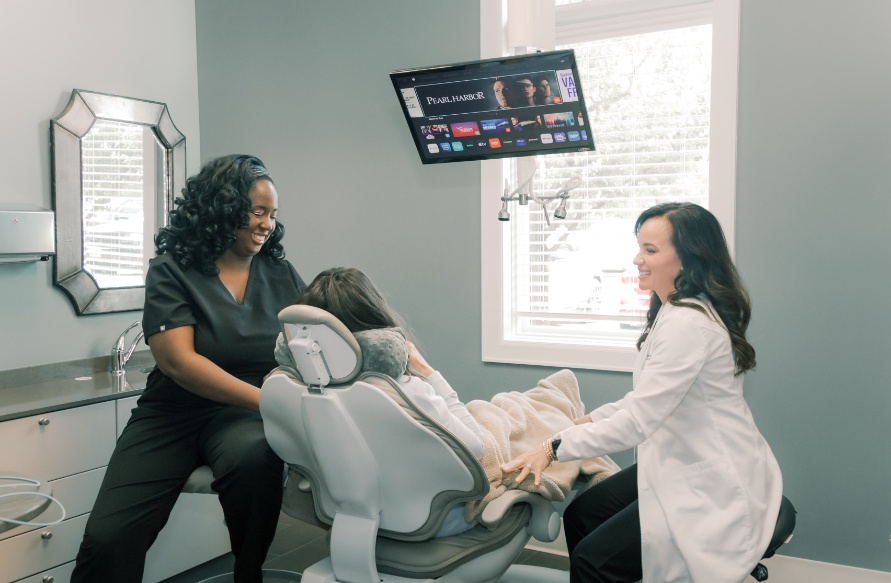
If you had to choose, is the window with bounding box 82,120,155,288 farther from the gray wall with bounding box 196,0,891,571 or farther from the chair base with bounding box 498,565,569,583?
the chair base with bounding box 498,565,569,583

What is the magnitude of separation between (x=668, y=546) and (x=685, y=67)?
169cm

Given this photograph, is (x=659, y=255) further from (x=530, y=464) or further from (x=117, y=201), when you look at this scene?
(x=117, y=201)

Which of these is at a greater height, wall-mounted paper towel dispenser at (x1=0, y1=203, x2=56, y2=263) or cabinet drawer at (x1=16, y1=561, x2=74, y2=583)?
wall-mounted paper towel dispenser at (x1=0, y1=203, x2=56, y2=263)

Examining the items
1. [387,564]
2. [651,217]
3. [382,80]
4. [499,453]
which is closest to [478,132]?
[382,80]

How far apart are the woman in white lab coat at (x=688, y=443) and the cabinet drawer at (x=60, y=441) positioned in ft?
4.83

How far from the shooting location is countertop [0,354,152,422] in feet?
7.73

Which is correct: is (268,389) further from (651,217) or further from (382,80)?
(382,80)

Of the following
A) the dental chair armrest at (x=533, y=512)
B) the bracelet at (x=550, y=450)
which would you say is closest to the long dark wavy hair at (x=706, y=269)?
the bracelet at (x=550, y=450)

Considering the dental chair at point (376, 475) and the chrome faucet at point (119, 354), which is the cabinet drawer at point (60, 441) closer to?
the chrome faucet at point (119, 354)

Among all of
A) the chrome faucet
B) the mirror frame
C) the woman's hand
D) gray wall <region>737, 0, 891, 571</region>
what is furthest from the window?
gray wall <region>737, 0, 891, 571</region>

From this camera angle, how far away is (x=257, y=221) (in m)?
2.20

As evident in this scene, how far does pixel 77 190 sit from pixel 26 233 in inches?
13.8

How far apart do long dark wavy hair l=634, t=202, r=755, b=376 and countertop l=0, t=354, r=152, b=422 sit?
1814mm

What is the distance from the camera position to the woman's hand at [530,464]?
1714 millimetres
